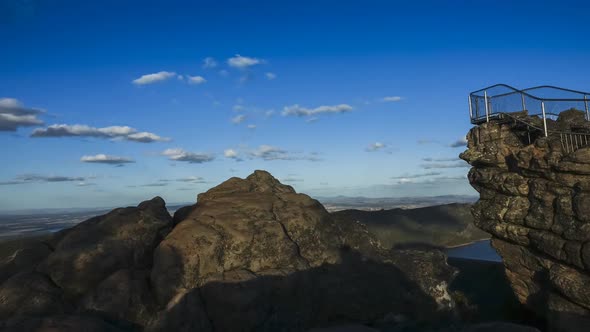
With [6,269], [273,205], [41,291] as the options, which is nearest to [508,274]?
[273,205]

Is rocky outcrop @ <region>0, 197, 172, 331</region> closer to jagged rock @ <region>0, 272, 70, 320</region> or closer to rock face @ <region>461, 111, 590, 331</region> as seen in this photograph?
jagged rock @ <region>0, 272, 70, 320</region>

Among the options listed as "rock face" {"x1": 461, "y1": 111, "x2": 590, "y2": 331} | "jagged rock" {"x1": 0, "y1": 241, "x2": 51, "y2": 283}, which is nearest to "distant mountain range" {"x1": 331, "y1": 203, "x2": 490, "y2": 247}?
"rock face" {"x1": 461, "y1": 111, "x2": 590, "y2": 331}

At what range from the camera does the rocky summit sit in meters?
18.3

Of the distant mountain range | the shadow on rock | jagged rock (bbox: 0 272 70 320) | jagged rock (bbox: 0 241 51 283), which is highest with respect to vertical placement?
jagged rock (bbox: 0 241 51 283)

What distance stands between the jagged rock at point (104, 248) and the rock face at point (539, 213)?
22.3 m

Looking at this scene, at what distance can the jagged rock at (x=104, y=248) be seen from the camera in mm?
19344

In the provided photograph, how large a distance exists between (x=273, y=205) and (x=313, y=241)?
10.9 feet

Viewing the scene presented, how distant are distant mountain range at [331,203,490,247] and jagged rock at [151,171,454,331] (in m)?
123

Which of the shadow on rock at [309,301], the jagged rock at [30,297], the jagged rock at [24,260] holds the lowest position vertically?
the shadow on rock at [309,301]

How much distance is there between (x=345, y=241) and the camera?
24688 mm

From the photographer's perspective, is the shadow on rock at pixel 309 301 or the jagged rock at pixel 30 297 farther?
the shadow on rock at pixel 309 301

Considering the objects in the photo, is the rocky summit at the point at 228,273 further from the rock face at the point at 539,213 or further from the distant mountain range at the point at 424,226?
Answer: the distant mountain range at the point at 424,226

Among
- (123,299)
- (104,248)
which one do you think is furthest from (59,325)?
(104,248)

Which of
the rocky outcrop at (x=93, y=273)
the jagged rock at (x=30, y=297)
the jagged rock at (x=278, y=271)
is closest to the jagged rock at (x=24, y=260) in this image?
the rocky outcrop at (x=93, y=273)
